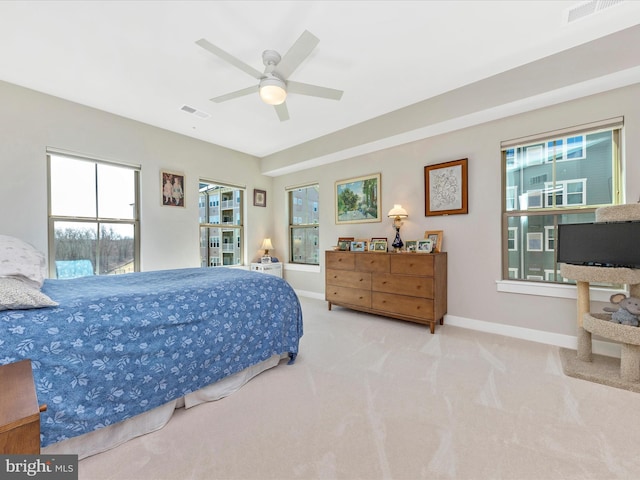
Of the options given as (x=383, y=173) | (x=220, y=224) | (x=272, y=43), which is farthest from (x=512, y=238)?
(x=220, y=224)

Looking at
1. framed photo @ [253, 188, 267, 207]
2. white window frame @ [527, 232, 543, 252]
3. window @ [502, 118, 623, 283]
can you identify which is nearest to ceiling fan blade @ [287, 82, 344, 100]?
window @ [502, 118, 623, 283]

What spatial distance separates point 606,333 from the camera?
214 cm

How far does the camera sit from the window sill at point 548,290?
104 inches

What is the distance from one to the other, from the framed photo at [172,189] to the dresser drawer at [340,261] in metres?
2.58

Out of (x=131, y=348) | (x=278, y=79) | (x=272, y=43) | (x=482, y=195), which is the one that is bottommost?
(x=131, y=348)

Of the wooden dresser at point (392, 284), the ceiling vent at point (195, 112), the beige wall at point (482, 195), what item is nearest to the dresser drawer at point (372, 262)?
the wooden dresser at point (392, 284)

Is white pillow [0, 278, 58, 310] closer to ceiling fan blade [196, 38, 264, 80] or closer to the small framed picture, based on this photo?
ceiling fan blade [196, 38, 264, 80]

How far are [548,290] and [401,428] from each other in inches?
94.2

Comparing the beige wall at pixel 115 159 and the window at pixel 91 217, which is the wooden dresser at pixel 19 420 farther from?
the window at pixel 91 217

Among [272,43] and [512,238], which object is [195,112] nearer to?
[272,43]

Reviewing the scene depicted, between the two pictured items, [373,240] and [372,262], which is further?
[373,240]

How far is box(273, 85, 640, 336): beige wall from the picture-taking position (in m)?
2.62

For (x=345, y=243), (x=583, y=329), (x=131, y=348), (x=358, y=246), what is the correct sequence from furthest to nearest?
(x=345, y=243)
(x=358, y=246)
(x=583, y=329)
(x=131, y=348)

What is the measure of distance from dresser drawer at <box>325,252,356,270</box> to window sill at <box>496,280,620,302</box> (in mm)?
1865
